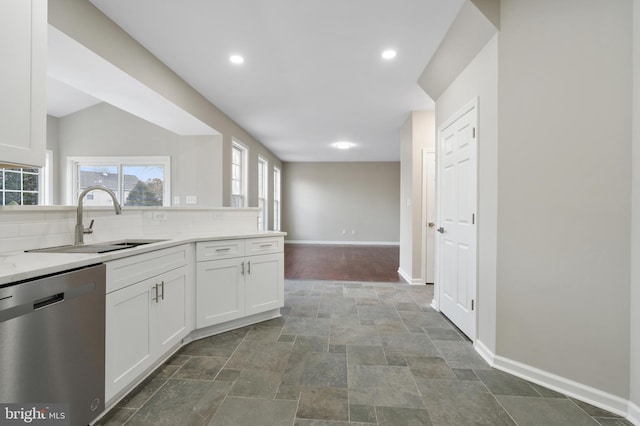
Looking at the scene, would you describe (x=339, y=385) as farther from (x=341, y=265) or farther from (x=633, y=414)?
(x=341, y=265)

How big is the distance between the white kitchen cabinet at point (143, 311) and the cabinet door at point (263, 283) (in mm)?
528

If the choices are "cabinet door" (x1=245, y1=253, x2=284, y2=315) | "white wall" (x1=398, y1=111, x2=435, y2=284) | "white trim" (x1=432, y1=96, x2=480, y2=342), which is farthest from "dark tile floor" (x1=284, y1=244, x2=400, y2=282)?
"cabinet door" (x1=245, y1=253, x2=284, y2=315)

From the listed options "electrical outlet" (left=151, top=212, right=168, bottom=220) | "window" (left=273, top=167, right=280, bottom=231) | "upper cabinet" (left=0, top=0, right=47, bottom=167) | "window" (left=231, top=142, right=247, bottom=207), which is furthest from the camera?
"window" (left=273, top=167, right=280, bottom=231)

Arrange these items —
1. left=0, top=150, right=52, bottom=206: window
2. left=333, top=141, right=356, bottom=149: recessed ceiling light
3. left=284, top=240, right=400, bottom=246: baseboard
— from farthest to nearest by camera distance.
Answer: left=284, top=240, right=400, bottom=246: baseboard → left=333, top=141, right=356, bottom=149: recessed ceiling light → left=0, top=150, right=52, bottom=206: window

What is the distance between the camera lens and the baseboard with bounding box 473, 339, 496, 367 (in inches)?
78.3

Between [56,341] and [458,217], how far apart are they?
284 cm

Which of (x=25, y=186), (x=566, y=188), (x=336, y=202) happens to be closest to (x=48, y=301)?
(x=566, y=188)

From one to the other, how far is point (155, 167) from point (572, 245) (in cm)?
598

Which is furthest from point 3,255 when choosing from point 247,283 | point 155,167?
point 155,167

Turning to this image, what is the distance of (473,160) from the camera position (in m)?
2.29

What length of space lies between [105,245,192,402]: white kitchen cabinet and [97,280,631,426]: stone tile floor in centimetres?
16

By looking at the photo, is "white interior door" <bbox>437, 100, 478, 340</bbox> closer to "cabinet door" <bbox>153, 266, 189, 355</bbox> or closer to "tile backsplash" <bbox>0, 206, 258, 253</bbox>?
"tile backsplash" <bbox>0, 206, 258, 253</bbox>

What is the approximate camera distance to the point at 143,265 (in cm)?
173

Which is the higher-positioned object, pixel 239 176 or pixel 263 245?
pixel 239 176
